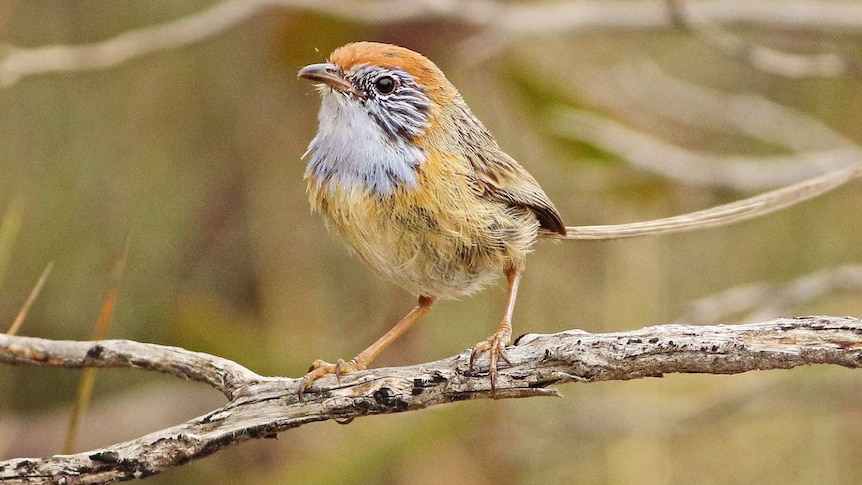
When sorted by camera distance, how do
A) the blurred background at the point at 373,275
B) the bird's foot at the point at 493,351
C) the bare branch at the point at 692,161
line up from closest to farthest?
1. the bird's foot at the point at 493,351
2. the bare branch at the point at 692,161
3. the blurred background at the point at 373,275

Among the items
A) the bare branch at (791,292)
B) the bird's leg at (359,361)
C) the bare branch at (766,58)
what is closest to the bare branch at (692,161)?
the bare branch at (766,58)

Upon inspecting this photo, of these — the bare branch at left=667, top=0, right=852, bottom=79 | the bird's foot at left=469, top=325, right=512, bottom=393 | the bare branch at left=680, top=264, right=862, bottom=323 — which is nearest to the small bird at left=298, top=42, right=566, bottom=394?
the bird's foot at left=469, top=325, right=512, bottom=393

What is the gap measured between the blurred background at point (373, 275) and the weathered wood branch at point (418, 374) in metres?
2.61

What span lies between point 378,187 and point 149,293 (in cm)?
329

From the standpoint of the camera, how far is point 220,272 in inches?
283

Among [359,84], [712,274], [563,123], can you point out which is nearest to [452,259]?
[359,84]

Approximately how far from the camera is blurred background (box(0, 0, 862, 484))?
20.5 ft

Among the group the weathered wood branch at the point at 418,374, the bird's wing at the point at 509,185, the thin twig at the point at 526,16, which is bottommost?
the weathered wood branch at the point at 418,374

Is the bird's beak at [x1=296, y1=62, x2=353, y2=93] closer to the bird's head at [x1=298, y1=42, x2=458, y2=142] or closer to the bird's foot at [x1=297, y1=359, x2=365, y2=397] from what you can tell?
the bird's head at [x1=298, y1=42, x2=458, y2=142]

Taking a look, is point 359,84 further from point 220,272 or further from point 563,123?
point 220,272

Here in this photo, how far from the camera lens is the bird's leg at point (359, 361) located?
3.52 meters

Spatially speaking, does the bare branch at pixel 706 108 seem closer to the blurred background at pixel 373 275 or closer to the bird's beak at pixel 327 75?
the blurred background at pixel 373 275

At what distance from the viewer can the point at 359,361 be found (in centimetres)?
411

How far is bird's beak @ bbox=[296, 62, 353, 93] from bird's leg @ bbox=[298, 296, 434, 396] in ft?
3.11
